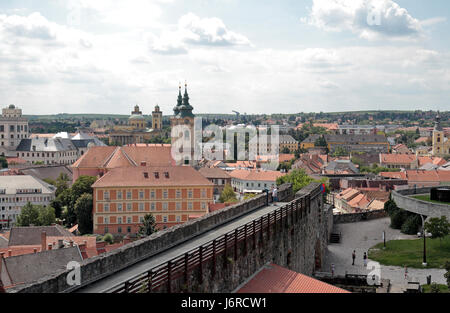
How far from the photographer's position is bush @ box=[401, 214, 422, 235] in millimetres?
32562

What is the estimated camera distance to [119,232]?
5056 cm

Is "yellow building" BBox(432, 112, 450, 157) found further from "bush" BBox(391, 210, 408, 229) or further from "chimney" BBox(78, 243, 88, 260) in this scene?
"chimney" BBox(78, 243, 88, 260)

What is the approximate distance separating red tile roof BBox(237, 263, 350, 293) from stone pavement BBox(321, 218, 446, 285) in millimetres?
8747

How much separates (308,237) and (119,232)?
32.1m

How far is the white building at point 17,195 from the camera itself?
220 ft

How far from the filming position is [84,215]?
52.1 metres

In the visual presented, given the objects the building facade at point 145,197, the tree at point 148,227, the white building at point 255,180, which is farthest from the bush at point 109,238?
the white building at point 255,180

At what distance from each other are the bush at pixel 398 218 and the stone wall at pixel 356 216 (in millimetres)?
4042

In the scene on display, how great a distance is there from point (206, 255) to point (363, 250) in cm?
2006

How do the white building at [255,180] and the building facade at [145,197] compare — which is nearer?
the building facade at [145,197]

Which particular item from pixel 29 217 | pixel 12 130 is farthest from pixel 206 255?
pixel 12 130

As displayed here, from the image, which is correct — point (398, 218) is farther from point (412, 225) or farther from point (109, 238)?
point (109, 238)

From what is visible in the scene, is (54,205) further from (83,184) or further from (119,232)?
(119,232)

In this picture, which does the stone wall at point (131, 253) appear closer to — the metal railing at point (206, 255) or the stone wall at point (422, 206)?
the metal railing at point (206, 255)
